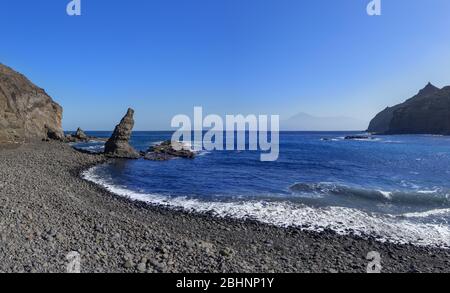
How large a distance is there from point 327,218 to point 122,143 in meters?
39.5

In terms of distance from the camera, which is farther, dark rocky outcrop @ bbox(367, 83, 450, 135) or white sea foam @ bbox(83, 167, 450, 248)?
dark rocky outcrop @ bbox(367, 83, 450, 135)

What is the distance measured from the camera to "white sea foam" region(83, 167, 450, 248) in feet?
51.5

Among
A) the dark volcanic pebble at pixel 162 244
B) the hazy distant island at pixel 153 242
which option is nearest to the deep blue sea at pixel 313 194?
the hazy distant island at pixel 153 242

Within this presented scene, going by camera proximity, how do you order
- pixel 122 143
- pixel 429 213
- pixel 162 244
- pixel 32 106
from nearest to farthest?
1. pixel 162 244
2. pixel 429 213
3. pixel 122 143
4. pixel 32 106

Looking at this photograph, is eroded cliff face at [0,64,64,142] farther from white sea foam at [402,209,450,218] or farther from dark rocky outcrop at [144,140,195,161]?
white sea foam at [402,209,450,218]

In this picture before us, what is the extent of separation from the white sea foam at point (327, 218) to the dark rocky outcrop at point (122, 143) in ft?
90.6

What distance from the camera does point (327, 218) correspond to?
18203 mm

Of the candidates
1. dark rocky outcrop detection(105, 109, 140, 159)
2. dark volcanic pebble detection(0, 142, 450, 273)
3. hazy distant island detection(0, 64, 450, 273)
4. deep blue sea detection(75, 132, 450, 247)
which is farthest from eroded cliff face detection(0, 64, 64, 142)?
dark volcanic pebble detection(0, 142, 450, 273)

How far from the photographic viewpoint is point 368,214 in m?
19.2

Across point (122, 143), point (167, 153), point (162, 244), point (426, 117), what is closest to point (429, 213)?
point (162, 244)

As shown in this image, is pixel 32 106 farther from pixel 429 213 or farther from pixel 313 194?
pixel 429 213

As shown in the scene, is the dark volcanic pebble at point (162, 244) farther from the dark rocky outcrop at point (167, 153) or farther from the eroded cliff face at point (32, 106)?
the eroded cliff face at point (32, 106)

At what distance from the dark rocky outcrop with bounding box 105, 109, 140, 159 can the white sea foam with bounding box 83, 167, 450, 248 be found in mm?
27610
